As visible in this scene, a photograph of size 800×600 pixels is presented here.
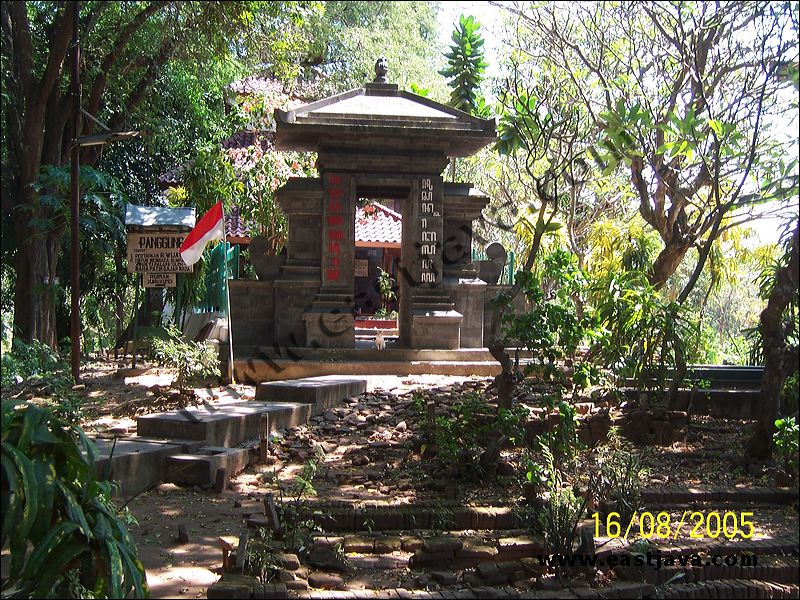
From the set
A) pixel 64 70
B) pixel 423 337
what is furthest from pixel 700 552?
pixel 64 70

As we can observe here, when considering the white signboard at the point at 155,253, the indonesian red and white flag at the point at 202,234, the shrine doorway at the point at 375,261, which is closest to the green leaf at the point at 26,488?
the indonesian red and white flag at the point at 202,234

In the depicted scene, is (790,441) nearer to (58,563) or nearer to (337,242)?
(58,563)

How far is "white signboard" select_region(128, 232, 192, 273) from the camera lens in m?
12.1

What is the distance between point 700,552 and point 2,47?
994 cm

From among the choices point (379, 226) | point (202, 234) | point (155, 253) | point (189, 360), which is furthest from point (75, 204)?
point (379, 226)

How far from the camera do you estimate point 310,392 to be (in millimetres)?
9516

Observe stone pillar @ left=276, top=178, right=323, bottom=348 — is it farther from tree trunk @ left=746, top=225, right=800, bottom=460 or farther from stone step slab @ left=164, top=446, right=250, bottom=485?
tree trunk @ left=746, top=225, right=800, bottom=460

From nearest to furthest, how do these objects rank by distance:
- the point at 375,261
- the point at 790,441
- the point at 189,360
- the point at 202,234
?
1. the point at 790,441
2. the point at 189,360
3. the point at 202,234
4. the point at 375,261

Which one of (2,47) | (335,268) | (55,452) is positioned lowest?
(55,452)

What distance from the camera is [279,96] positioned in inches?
742

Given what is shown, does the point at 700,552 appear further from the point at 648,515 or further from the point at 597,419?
the point at 597,419
